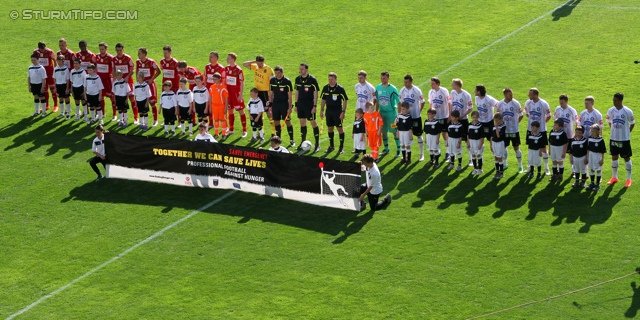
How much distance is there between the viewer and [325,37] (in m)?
34.0

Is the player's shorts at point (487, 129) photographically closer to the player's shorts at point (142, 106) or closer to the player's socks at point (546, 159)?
the player's socks at point (546, 159)

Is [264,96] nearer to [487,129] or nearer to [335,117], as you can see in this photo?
[335,117]

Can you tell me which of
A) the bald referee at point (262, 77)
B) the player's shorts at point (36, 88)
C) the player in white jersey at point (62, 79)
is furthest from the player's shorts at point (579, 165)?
the player's shorts at point (36, 88)

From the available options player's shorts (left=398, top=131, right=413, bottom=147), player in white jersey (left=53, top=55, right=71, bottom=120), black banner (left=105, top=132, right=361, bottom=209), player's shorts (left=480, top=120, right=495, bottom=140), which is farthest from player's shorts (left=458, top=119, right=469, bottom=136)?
player in white jersey (left=53, top=55, right=71, bottom=120)

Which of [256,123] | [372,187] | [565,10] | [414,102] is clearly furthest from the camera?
[565,10]

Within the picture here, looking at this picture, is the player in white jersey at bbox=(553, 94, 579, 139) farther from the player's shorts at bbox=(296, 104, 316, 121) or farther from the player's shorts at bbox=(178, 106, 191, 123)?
the player's shorts at bbox=(178, 106, 191, 123)

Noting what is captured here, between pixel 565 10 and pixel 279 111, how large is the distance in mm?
15170

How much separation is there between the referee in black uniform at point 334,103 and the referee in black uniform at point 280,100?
1004mm

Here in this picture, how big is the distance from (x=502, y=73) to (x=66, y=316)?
57.1ft

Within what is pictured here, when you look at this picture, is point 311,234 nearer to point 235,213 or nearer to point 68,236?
point 235,213

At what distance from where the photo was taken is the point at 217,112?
26141 millimetres

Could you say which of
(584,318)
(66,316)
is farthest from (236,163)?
(584,318)

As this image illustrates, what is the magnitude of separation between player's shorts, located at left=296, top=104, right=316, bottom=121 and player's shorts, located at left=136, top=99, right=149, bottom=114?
4.83m

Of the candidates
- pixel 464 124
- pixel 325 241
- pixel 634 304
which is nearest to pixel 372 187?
pixel 325 241
